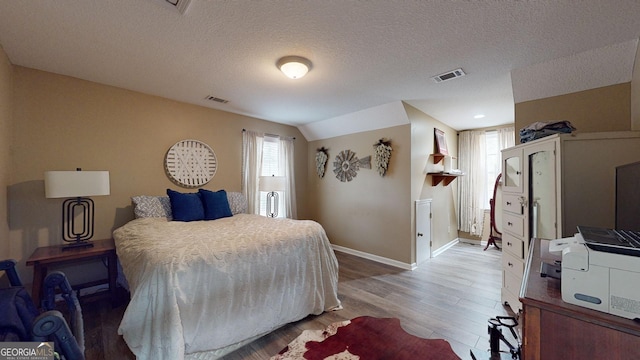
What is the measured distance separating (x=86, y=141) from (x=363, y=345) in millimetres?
3603

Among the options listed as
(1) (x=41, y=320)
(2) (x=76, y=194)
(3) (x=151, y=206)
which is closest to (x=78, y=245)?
(2) (x=76, y=194)

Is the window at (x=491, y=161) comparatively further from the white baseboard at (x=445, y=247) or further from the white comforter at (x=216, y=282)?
the white comforter at (x=216, y=282)

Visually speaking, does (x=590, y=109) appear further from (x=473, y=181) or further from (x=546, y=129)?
(x=473, y=181)

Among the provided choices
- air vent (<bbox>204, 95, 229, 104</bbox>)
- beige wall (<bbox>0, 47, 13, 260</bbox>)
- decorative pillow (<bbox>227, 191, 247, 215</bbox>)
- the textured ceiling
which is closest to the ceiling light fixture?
the textured ceiling

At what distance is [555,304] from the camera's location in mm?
745

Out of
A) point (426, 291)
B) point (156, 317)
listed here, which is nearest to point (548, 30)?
point (426, 291)

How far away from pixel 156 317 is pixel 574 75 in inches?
157

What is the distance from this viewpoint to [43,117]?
7.97 ft

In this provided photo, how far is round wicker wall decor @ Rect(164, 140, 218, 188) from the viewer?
324 centimetres

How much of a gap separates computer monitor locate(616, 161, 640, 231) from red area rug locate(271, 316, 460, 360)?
4.38 ft

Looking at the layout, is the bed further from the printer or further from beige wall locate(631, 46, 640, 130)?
beige wall locate(631, 46, 640, 130)

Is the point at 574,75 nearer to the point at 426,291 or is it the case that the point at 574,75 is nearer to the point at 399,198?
the point at 399,198

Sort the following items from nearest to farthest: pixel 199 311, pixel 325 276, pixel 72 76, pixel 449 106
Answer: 1. pixel 199 311
2. pixel 325 276
3. pixel 72 76
4. pixel 449 106

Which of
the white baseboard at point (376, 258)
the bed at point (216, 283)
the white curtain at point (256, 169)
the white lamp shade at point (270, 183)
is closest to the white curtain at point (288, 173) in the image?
the white curtain at point (256, 169)
